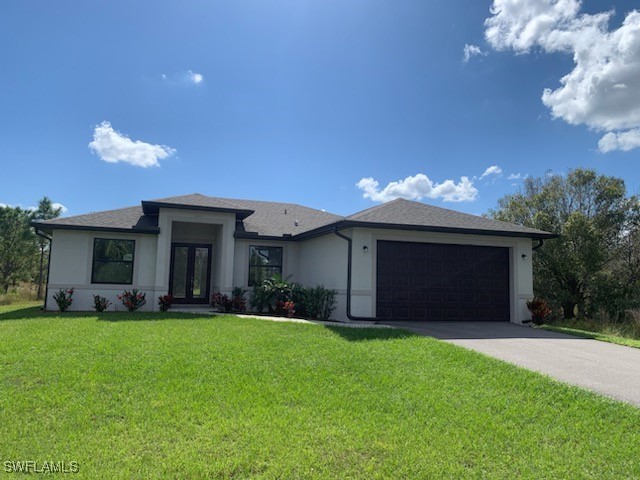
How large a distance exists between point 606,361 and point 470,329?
3.53 meters

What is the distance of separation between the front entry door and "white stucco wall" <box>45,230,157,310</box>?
1.64 m

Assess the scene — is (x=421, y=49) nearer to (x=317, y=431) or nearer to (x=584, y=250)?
(x=584, y=250)

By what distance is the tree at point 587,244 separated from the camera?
18.2 metres

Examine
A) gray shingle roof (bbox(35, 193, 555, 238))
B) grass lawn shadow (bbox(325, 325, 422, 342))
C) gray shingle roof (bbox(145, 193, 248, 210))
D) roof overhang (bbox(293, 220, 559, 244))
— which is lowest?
grass lawn shadow (bbox(325, 325, 422, 342))

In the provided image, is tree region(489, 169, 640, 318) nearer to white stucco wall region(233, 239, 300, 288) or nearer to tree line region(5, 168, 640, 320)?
tree line region(5, 168, 640, 320)

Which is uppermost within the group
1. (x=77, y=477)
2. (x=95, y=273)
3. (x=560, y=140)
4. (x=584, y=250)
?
(x=560, y=140)

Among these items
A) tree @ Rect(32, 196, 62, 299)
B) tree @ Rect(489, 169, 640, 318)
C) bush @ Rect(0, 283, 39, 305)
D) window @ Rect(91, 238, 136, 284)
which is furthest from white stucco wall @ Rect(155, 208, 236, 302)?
tree @ Rect(489, 169, 640, 318)

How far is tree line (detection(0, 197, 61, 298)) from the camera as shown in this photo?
21.5 m

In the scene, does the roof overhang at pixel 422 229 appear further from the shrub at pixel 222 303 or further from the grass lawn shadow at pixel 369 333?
the shrub at pixel 222 303

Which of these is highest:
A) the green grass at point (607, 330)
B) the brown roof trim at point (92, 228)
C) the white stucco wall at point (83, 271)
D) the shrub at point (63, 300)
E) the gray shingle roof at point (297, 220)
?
the gray shingle roof at point (297, 220)

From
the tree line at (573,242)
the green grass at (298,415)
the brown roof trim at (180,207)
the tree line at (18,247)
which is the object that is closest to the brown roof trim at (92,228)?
the brown roof trim at (180,207)

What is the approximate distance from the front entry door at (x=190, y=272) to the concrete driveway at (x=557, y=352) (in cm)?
864

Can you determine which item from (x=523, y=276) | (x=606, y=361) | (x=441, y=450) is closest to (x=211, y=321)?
(x=441, y=450)

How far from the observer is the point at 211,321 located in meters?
10.8
